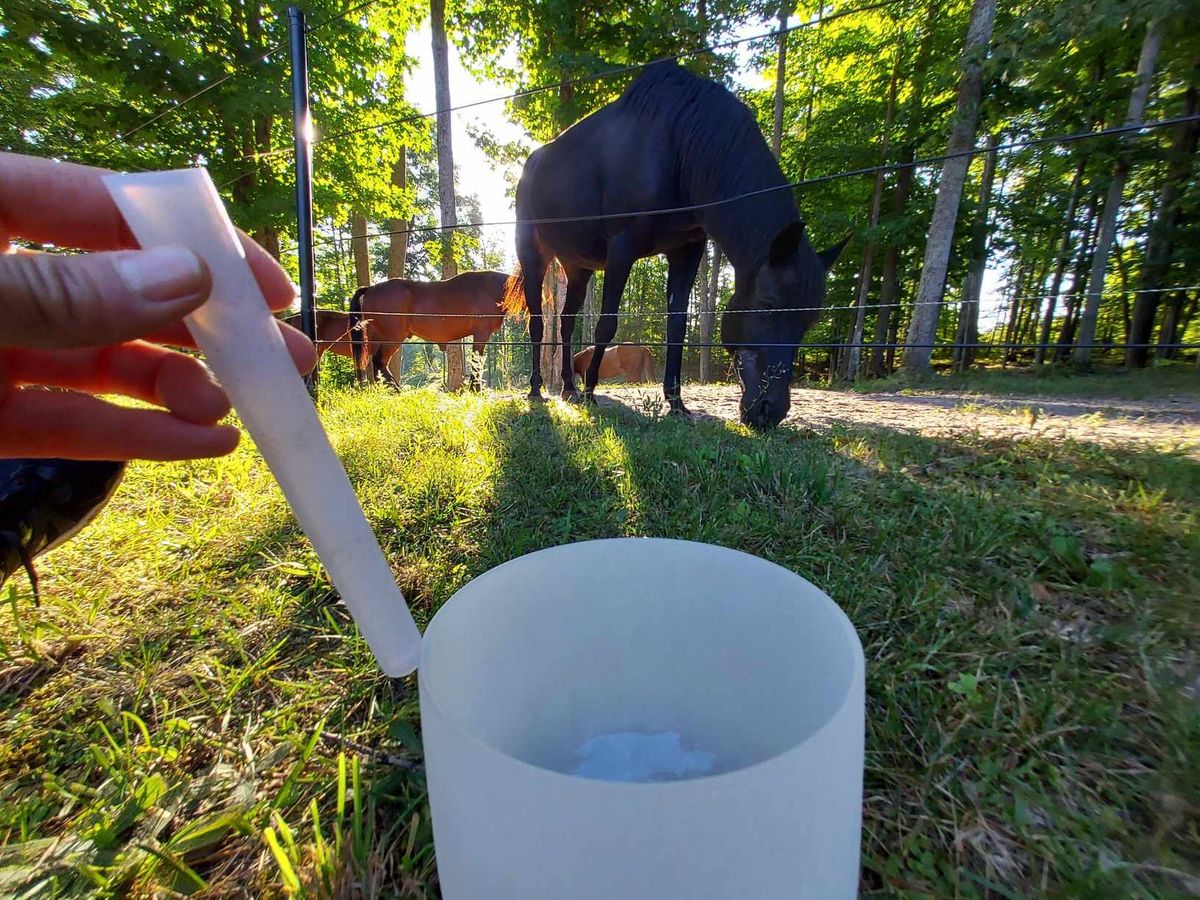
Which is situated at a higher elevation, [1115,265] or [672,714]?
[1115,265]

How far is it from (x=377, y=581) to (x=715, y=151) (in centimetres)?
329

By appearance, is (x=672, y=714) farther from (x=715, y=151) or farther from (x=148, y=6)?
(x=148, y=6)

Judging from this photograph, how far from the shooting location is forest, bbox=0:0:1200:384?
6434 millimetres

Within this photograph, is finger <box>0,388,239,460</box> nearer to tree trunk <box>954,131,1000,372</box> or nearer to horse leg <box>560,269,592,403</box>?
horse leg <box>560,269,592,403</box>

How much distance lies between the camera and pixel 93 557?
1520 millimetres

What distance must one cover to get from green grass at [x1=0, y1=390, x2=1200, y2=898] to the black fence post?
1.59 meters

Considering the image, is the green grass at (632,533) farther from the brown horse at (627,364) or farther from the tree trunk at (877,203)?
the tree trunk at (877,203)

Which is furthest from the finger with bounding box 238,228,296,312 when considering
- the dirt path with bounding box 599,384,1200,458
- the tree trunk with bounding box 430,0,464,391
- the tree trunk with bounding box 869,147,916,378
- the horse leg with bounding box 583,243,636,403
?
the tree trunk with bounding box 869,147,916,378

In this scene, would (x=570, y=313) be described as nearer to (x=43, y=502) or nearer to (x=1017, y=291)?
(x=43, y=502)

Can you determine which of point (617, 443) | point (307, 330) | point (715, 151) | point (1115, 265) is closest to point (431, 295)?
point (307, 330)

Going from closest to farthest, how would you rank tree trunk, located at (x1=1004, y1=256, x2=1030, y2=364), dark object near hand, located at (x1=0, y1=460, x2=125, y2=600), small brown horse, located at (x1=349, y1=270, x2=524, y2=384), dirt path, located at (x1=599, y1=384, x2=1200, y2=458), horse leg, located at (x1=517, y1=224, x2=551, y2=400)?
dark object near hand, located at (x1=0, y1=460, x2=125, y2=600)
dirt path, located at (x1=599, y1=384, x2=1200, y2=458)
horse leg, located at (x1=517, y1=224, x2=551, y2=400)
small brown horse, located at (x1=349, y1=270, x2=524, y2=384)
tree trunk, located at (x1=1004, y1=256, x2=1030, y2=364)

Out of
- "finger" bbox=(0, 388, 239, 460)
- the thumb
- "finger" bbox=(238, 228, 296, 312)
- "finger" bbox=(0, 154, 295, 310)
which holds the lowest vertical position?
"finger" bbox=(0, 388, 239, 460)

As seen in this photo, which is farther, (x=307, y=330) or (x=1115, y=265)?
(x=1115, y=265)

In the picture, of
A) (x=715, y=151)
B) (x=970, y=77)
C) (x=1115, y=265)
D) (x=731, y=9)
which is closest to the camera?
(x=715, y=151)
